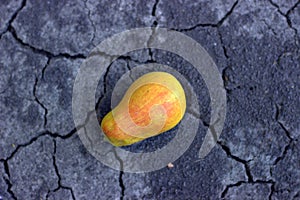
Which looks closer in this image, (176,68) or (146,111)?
(146,111)

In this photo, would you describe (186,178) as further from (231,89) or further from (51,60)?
(51,60)

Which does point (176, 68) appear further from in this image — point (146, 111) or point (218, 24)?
point (146, 111)

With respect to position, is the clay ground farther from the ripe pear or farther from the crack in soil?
the ripe pear

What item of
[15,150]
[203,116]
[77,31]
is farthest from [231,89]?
[15,150]

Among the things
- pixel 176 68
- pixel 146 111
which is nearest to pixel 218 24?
pixel 176 68

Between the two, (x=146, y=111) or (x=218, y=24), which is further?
(x=218, y=24)

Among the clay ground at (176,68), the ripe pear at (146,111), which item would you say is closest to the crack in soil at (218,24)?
the clay ground at (176,68)

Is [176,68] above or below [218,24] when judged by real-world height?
below
